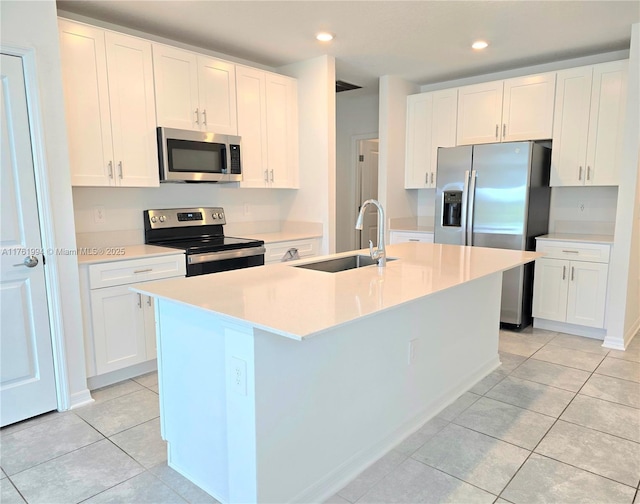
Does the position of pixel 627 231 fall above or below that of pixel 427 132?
below

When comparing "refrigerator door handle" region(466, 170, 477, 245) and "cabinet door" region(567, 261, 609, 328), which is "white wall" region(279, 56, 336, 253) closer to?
"refrigerator door handle" region(466, 170, 477, 245)

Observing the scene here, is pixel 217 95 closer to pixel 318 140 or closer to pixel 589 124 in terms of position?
pixel 318 140

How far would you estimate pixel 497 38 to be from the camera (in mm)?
3564

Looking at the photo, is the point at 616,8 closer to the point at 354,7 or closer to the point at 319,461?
the point at 354,7

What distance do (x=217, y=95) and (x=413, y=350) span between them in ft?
8.69

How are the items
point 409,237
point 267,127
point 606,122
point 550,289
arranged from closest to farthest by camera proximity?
point 606,122, point 550,289, point 267,127, point 409,237

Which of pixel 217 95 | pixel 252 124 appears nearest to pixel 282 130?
pixel 252 124

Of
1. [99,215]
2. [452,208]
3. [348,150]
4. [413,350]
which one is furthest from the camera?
[348,150]

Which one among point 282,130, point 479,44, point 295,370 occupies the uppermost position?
point 479,44

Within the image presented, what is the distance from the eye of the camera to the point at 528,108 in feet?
13.6

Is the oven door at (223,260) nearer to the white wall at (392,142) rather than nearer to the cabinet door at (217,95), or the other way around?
the cabinet door at (217,95)

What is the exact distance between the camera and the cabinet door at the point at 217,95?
11.6ft

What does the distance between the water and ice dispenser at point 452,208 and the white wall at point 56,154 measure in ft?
10.8

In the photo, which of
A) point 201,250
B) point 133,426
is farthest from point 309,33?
point 133,426
